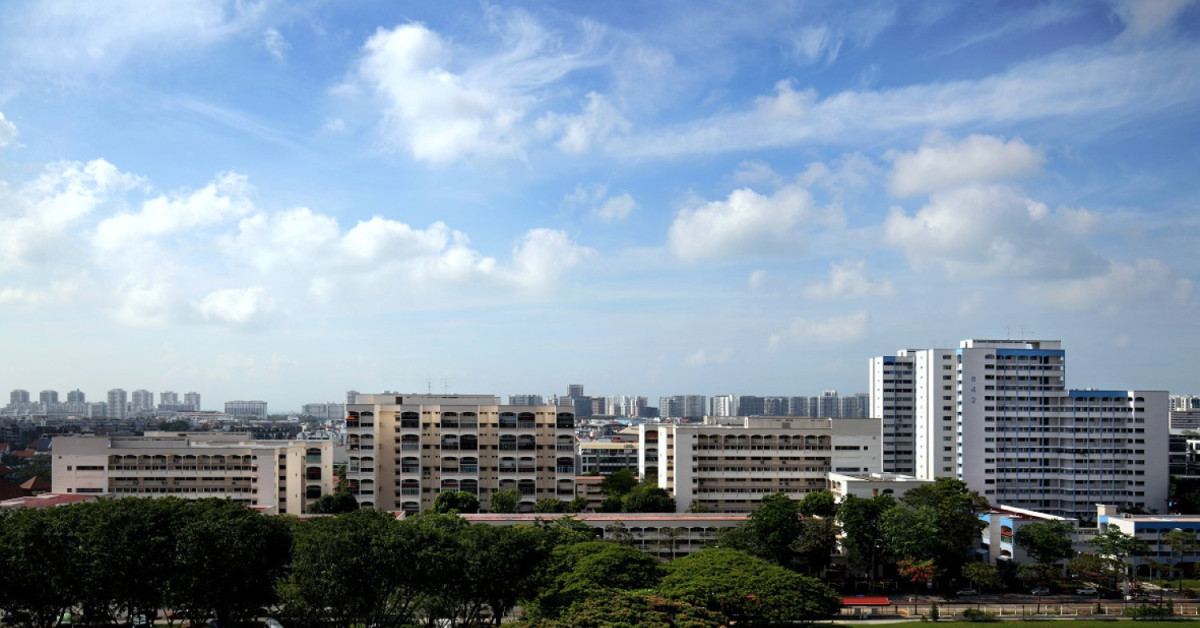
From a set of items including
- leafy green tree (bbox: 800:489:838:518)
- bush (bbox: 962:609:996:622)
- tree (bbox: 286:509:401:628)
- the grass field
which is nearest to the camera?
tree (bbox: 286:509:401:628)

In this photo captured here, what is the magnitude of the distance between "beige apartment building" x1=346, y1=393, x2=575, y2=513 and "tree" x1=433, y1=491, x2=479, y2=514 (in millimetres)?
3151

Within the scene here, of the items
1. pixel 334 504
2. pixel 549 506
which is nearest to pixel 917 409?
pixel 549 506

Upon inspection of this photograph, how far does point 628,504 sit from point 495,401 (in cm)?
965

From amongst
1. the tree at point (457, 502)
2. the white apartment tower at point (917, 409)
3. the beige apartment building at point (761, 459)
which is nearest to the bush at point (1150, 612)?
the beige apartment building at point (761, 459)

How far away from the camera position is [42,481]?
2425 inches

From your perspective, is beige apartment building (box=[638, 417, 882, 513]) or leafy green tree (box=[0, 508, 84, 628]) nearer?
leafy green tree (box=[0, 508, 84, 628])

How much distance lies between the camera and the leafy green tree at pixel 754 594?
24016 millimetres

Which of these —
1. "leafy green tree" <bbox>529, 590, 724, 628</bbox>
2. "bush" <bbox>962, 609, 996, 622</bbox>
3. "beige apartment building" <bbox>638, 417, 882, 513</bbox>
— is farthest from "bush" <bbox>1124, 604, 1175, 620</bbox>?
"beige apartment building" <bbox>638, 417, 882, 513</bbox>

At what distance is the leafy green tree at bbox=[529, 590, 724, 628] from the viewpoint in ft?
70.0

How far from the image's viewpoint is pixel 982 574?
32.4 meters

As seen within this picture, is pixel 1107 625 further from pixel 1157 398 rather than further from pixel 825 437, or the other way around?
pixel 1157 398

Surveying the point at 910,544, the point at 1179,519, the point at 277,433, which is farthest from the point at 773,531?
the point at 277,433

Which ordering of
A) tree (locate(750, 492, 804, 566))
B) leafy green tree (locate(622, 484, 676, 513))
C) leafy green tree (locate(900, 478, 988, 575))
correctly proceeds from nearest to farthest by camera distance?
leafy green tree (locate(900, 478, 988, 575)), tree (locate(750, 492, 804, 566)), leafy green tree (locate(622, 484, 676, 513))

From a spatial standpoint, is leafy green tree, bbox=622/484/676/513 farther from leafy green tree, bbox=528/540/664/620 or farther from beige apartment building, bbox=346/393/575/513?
leafy green tree, bbox=528/540/664/620
